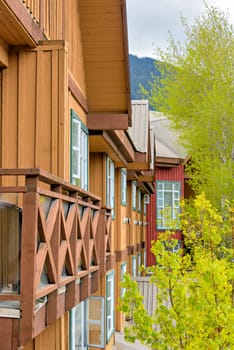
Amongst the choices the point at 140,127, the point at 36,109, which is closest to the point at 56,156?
the point at 36,109

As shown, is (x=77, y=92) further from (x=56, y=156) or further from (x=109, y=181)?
(x=109, y=181)

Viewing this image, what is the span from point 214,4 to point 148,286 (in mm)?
13835

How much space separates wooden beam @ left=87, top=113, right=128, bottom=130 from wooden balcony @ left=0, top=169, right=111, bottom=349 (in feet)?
15.4

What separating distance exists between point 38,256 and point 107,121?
23.2ft

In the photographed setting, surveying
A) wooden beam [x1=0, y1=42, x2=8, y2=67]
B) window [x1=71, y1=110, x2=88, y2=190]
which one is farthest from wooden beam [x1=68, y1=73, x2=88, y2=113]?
wooden beam [x1=0, y1=42, x2=8, y2=67]

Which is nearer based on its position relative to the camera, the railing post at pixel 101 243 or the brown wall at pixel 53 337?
the brown wall at pixel 53 337

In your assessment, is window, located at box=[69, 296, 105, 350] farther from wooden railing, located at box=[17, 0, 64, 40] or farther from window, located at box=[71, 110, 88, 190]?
wooden railing, located at box=[17, 0, 64, 40]

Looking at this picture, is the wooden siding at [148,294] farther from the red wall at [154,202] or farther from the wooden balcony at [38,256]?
the wooden balcony at [38,256]

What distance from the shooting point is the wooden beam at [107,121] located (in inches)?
468

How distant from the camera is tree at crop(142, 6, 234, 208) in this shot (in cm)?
2656

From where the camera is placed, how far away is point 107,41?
434 inches

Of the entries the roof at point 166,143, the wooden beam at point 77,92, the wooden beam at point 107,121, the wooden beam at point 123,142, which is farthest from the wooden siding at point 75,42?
the roof at point 166,143

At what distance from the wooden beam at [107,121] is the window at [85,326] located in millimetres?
3322

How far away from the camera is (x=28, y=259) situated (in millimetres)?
4805
